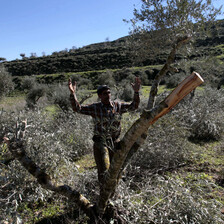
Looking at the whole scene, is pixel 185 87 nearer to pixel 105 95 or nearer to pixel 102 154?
pixel 105 95

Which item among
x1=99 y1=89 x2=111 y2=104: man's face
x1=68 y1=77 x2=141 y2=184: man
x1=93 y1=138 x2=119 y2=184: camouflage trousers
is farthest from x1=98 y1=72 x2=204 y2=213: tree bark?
x1=99 y1=89 x2=111 y2=104: man's face

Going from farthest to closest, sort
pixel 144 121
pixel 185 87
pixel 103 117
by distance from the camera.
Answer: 1. pixel 103 117
2. pixel 144 121
3. pixel 185 87

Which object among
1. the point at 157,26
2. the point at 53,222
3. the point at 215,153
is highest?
the point at 157,26

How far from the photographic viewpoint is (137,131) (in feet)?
6.84

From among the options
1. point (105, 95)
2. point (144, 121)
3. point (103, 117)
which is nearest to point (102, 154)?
point (103, 117)

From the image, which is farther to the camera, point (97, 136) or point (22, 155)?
point (97, 136)

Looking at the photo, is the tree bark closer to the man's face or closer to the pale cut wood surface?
the pale cut wood surface

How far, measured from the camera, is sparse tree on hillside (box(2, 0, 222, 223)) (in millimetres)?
1937

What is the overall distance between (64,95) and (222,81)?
15865 millimetres

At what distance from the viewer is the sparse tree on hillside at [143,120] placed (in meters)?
1.94

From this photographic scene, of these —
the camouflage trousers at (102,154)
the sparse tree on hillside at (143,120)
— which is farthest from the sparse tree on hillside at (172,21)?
the camouflage trousers at (102,154)

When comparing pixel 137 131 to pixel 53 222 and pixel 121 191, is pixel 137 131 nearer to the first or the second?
pixel 121 191

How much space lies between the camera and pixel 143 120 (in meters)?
2.01

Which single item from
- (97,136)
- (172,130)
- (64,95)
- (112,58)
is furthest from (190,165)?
(112,58)
